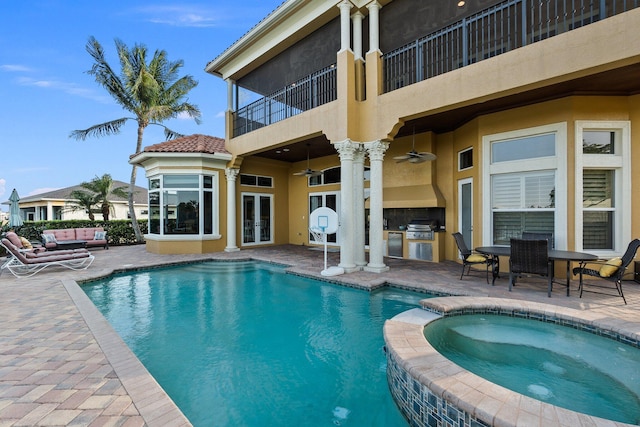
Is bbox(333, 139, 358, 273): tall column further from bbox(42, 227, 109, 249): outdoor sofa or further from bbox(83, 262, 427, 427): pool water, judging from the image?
bbox(42, 227, 109, 249): outdoor sofa

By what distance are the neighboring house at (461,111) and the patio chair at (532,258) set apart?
1.99m

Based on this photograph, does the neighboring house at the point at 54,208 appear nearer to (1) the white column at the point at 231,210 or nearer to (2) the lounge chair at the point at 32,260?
(1) the white column at the point at 231,210

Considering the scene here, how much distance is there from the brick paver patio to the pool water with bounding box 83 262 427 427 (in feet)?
1.49

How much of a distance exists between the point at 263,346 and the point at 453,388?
9.37 ft

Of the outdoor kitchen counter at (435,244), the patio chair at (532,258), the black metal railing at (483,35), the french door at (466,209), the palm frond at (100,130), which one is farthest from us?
the palm frond at (100,130)

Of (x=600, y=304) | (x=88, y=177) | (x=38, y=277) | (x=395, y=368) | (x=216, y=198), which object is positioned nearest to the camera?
(x=395, y=368)

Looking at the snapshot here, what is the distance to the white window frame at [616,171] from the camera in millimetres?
7047

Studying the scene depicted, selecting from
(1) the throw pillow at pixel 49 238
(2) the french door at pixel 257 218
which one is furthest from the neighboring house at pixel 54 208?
(2) the french door at pixel 257 218

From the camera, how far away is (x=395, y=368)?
330 centimetres

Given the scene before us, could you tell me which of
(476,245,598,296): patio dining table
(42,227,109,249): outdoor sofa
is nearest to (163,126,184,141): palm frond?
(42,227,109,249): outdoor sofa

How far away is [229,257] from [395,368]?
9.58 m

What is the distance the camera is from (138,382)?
119 inches

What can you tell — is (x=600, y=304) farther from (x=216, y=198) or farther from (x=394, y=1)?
(x=216, y=198)

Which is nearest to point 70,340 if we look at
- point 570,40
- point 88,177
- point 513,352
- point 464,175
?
point 513,352
